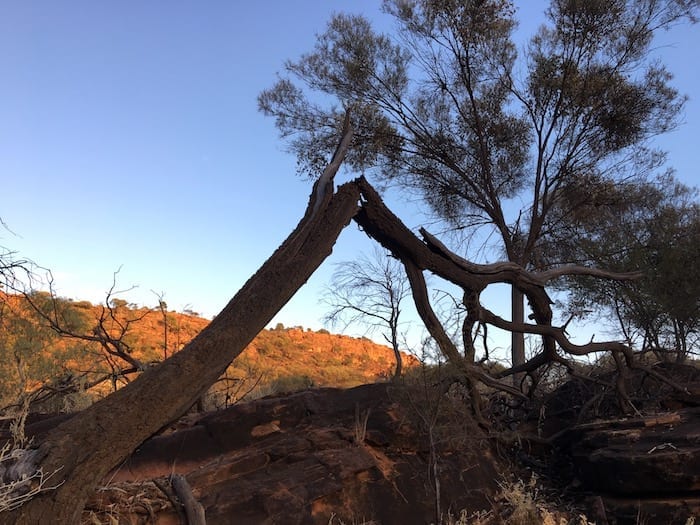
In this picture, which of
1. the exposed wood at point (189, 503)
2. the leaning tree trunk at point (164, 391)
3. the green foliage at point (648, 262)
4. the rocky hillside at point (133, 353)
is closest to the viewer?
the leaning tree trunk at point (164, 391)

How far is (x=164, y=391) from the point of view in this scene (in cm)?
452

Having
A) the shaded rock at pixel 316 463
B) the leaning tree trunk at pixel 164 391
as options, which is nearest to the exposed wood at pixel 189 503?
the shaded rock at pixel 316 463

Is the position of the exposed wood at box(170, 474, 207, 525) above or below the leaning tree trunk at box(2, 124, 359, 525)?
below

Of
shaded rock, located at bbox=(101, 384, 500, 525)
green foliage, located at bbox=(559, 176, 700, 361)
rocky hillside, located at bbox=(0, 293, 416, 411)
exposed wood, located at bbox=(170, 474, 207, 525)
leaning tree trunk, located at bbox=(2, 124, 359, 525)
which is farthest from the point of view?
green foliage, located at bbox=(559, 176, 700, 361)

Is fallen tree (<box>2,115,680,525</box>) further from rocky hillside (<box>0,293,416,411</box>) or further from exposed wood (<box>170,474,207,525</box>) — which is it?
rocky hillside (<box>0,293,416,411</box>)

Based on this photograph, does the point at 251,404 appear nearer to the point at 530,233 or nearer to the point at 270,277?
the point at 270,277

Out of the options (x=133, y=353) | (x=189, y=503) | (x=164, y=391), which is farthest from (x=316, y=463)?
(x=133, y=353)

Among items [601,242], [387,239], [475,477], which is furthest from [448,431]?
[601,242]

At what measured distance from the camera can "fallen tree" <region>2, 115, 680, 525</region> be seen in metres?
4.01

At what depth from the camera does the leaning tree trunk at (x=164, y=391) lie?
395 centimetres

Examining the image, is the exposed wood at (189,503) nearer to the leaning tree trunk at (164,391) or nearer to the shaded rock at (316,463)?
the shaded rock at (316,463)

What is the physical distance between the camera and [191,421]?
7059 millimetres

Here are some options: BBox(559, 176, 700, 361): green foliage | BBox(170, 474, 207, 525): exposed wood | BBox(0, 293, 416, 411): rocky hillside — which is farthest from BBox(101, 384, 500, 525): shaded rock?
BBox(559, 176, 700, 361): green foliage

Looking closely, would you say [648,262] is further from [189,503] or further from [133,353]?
[133,353]
